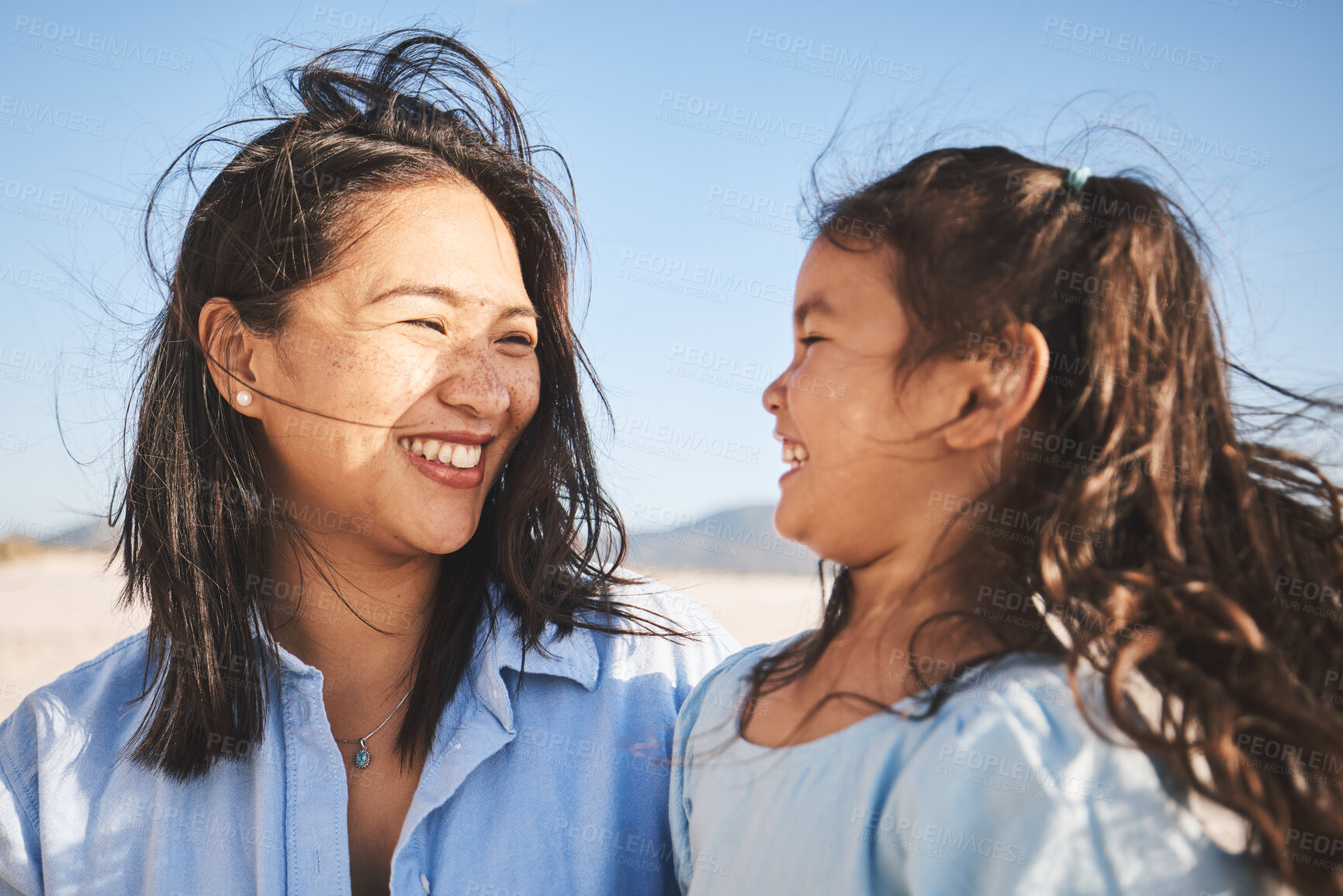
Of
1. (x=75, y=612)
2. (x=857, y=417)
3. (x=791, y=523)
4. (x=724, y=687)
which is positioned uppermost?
(x=857, y=417)

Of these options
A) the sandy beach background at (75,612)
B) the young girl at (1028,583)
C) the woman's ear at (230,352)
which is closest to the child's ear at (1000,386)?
the young girl at (1028,583)

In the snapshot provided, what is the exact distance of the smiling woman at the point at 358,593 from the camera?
216cm

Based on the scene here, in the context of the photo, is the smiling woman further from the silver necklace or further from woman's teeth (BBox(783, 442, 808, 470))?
woman's teeth (BBox(783, 442, 808, 470))

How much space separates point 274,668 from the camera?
2338mm

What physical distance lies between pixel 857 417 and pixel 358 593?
1.55 meters

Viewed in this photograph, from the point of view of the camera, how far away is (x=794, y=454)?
1.87 meters

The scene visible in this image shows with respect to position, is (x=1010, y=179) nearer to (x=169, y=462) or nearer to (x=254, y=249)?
(x=254, y=249)

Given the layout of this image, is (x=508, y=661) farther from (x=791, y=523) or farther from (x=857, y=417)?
(x=857, y=417)

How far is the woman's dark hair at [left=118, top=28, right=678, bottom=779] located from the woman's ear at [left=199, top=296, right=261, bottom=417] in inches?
1.4

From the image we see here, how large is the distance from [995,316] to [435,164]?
167 cm

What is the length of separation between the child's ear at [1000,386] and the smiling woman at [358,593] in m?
1.18

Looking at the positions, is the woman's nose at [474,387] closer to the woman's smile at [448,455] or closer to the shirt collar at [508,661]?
the woman's smile at [448,455]

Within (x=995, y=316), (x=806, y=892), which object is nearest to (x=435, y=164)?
(x=995, y=316)

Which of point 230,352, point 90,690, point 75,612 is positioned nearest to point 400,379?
point 230,352
